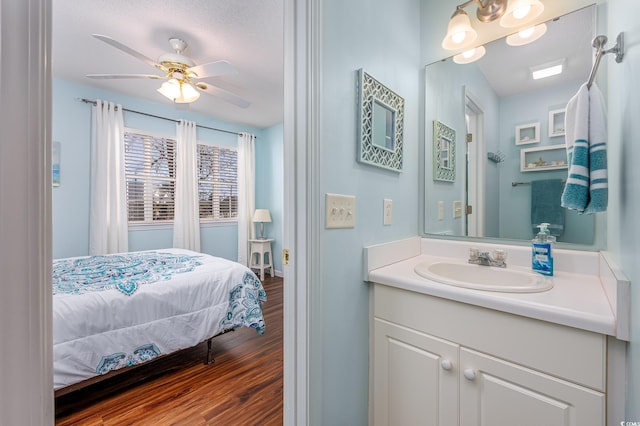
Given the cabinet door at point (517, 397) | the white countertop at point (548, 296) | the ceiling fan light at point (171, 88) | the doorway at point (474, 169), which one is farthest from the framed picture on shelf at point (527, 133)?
the ceiling fan light at point (171, 88)

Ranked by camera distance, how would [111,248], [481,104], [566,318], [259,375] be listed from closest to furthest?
[566,318], [481,104], [259,375], [111,248]

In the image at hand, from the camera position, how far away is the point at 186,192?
150 inches

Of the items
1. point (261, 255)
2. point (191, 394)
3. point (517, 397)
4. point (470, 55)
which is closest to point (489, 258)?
point (517, 397)

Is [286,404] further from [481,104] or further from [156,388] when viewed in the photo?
[481,104]

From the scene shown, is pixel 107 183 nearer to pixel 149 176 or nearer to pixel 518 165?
pixel 149 176

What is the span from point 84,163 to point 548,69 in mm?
4154

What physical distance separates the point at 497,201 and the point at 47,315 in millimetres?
1710

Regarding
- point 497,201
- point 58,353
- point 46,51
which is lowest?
point 58,353

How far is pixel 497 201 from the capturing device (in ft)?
4.64

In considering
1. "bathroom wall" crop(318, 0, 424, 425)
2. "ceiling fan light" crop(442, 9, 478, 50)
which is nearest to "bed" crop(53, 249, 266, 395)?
"bathroom wall" crop(318, 0, 424, 425)

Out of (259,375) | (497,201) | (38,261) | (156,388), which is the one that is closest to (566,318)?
(497,201)

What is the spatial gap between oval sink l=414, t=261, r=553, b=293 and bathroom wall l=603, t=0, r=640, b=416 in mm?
A: 252

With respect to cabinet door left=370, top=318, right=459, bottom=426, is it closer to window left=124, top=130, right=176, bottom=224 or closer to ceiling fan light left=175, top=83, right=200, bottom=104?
ceiling fan light left=175, top=83, right=200, bottom=104

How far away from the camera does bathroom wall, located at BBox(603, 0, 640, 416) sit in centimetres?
61
